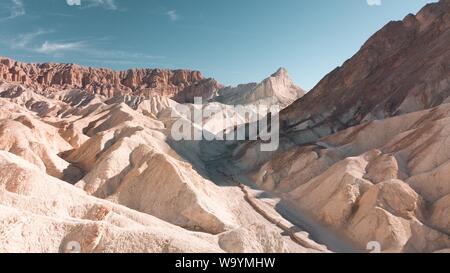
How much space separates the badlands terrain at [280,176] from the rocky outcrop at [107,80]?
9472 centimetres

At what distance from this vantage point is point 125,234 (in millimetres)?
16219

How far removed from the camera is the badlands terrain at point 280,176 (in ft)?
59.3

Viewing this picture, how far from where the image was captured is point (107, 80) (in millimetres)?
192875

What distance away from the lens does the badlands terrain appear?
1808 centimetres

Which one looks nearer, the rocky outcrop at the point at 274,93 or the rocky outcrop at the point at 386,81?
the rocky outcrop at the point at 386,81

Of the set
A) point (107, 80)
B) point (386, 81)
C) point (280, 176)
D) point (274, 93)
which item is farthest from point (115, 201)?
point (107, 80)

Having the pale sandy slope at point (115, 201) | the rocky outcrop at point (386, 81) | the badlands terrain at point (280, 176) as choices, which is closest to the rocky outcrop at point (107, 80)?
the rocky outcrop at point (386, 81)

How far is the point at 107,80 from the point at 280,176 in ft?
517

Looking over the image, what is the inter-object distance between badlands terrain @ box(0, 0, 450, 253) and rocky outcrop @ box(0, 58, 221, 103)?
94.7m

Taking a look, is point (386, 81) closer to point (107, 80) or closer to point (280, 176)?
point (280, 176)

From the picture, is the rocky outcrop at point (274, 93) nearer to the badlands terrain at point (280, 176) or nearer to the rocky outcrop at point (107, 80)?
the rocky outcrop at point (107, 80)

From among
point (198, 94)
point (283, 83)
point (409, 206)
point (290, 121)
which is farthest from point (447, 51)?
point (198, 94)
